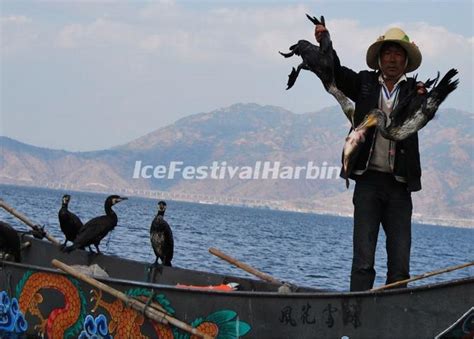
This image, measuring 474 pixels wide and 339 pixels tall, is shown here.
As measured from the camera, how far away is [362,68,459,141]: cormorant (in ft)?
23.7

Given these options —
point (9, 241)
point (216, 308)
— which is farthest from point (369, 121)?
point (9, 241)

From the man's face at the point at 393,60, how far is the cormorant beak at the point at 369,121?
420mm

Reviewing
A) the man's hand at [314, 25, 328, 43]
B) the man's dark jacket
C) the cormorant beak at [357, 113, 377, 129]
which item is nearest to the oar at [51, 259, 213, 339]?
the man's dark jacket

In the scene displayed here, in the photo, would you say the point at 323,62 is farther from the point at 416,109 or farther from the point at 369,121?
the point at 416,109

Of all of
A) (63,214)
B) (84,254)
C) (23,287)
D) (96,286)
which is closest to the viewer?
(96,286)

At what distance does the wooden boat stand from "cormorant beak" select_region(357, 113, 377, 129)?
135cm

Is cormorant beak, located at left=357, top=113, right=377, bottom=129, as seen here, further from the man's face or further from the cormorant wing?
the cormorant wing

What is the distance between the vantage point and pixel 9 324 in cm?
1036

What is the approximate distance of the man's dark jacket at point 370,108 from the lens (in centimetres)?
753

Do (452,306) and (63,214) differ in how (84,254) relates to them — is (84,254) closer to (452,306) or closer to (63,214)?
(63,214)

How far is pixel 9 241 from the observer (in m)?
12.2

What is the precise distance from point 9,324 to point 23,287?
19.6 inches

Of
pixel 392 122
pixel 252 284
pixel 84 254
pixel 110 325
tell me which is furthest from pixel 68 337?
pixel 392 122

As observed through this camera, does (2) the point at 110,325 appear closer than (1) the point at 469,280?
No
